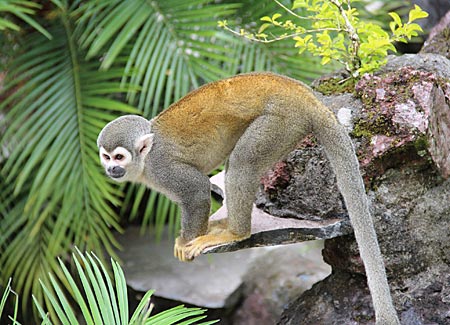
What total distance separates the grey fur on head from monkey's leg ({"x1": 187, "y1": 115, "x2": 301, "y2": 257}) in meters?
0.41

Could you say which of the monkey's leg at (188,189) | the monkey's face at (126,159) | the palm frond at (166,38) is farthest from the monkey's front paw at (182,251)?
the palm frond at (166,38)

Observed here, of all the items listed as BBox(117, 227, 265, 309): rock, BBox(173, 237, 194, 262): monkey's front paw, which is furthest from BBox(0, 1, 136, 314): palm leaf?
BBox(173, 237, 194, 262): monkey's front paw

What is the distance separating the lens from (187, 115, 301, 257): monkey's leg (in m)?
2.58

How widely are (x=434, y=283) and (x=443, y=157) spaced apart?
56 cm

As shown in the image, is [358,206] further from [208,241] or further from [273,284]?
[273,284]

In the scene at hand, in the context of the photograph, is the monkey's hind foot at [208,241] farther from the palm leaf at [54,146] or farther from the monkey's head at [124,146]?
the palm leaf at [54,146]

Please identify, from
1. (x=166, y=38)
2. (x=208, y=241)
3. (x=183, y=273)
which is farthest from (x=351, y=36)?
(x=183, y=273)

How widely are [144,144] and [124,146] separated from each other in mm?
116

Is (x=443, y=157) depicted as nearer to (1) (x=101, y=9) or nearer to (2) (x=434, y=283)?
(2) (x=434, y=283)

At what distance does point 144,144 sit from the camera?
8.93 feet

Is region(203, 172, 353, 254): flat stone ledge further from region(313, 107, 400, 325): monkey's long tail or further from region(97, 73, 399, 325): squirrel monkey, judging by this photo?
region(313, 107, 400, 325): monkey's long tail

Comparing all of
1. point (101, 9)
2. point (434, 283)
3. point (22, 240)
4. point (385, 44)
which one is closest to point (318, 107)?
point (385, 44)

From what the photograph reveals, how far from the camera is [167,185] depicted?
9.06 feet

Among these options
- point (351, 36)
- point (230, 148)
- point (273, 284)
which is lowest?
point (273, 284)
